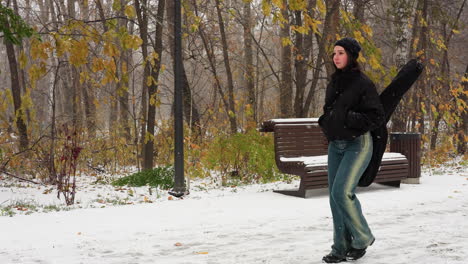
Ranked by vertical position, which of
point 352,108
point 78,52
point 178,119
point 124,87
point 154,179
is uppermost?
point 78,52

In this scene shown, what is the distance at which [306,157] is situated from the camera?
7.76 meters

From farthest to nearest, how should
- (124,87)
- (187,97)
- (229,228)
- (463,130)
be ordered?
(463,130) < (187,97) < (124,87) < (229,228)

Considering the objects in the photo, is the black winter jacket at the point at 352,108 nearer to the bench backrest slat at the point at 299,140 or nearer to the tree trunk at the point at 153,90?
the bench backrest slat at the point at 299,140

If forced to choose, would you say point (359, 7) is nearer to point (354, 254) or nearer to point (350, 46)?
point (350, 46)

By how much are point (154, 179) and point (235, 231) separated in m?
4.25

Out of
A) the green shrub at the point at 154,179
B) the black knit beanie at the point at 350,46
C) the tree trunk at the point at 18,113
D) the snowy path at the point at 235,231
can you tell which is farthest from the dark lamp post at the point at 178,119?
the black knit beanie at the point at 350,46

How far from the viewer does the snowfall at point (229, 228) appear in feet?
14.6

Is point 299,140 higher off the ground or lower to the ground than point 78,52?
lower

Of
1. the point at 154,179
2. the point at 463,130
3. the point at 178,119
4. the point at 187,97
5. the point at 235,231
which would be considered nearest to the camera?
the point at 235,231

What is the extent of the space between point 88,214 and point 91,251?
1.80 metres

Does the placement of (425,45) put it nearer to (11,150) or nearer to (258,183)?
(258,183)

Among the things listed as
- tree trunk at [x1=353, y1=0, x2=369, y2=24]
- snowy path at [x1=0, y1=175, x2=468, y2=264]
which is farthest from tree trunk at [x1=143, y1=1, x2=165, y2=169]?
tree trunk at [x1=353, y1=0, x2=369, y2=24]

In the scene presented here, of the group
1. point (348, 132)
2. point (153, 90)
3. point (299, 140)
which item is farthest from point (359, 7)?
point (348, 132)

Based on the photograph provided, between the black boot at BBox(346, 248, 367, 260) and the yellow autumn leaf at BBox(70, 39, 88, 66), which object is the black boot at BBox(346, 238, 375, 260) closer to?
the black boot at BBox(346, 248, 367, 260)
